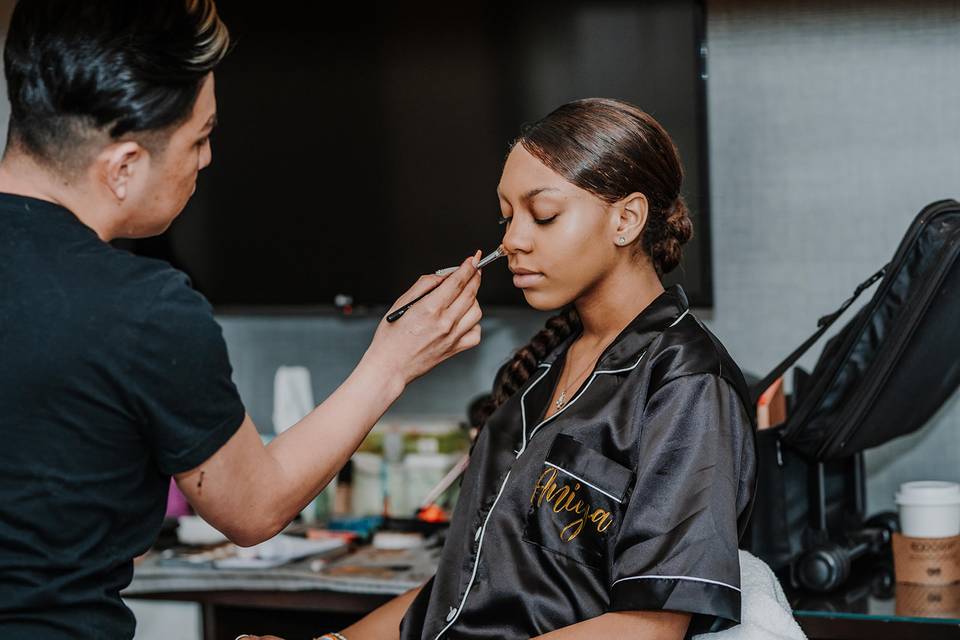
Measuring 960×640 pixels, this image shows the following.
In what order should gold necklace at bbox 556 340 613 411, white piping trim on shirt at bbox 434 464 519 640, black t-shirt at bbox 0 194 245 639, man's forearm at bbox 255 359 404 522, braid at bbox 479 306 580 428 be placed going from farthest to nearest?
braid at bbox 479 306 580 428 → gold necklace at bbox 556 340 613 411 → white piping trim on shirt at bbox 434 464 519 640 → man's forearm at bbox 255 359 404 522 → black t-shirt at bbox 0 194 245 639

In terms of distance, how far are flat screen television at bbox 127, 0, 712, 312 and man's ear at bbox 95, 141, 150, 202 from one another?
4.12 feet

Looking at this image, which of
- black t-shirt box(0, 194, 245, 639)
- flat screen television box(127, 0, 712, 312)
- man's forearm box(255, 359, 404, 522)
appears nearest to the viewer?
black t-shirt box(0, 194, 245, 639)

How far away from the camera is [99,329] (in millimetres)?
1002

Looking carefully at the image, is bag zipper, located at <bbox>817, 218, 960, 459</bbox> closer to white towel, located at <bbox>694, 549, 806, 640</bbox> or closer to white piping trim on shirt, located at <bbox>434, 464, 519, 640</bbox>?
white towel, located at <bbox>694, 549, 806, 640</bbox>

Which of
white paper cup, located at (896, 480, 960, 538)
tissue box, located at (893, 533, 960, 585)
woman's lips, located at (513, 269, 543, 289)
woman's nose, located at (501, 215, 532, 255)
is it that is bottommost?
tissue box, located at (893, 533, 960, 585)

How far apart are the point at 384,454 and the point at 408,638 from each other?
3.18ft

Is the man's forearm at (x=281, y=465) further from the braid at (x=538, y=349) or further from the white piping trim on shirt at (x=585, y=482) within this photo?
the braid at (x=538, y=349)

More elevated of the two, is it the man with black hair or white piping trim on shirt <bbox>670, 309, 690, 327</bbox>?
the man with black hair

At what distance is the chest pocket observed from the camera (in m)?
1.35

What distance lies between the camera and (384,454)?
250 cm

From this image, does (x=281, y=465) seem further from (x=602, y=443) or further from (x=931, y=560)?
(x=931, y=560)

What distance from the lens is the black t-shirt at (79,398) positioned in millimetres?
1003

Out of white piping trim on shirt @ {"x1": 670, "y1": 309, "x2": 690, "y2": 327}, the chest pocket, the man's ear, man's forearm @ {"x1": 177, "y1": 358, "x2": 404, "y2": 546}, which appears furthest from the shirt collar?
the man's ear

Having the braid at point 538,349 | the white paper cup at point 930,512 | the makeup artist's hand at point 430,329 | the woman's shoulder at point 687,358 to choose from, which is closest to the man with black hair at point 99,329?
the makeup artist's hand at point 430,329
